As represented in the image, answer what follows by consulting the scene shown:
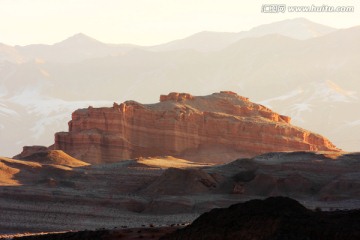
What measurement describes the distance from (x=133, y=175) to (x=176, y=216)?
18.5 metres

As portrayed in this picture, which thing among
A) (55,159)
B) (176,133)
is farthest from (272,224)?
(176,133)

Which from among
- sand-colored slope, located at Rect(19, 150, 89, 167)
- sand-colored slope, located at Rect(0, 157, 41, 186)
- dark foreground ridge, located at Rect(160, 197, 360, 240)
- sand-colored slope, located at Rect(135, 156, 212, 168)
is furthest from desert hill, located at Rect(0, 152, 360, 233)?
dark foreground ridge, located at Rect(160, 197, 360, 240)

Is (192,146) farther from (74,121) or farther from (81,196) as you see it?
(81,196)

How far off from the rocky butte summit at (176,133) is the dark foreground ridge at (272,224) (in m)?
66.7

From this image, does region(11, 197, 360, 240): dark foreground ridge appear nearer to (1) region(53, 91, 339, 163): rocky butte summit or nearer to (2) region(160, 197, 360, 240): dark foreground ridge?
(2) region(160, 197, 360, 240): dark foreground ridge

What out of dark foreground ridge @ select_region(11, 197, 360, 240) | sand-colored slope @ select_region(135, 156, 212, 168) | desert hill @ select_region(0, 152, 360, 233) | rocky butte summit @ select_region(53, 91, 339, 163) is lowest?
dark foreground ridge @ select_region(11, 197, 360, 240)

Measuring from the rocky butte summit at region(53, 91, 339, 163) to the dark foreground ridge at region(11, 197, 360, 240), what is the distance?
6671 cm

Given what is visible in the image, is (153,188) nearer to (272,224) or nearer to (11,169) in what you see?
(11,169)

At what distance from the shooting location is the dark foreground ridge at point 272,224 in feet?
105

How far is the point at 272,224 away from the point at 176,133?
248 feet

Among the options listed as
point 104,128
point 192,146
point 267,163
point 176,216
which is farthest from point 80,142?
point 176,216

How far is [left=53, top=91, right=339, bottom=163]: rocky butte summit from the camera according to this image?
10462cm

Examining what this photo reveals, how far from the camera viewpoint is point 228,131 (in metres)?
111

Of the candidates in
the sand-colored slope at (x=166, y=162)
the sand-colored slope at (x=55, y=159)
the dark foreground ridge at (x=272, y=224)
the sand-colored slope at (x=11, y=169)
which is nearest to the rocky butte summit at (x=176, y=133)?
the sand-colored slope at (x=166, y=162)
